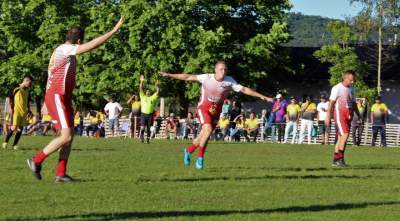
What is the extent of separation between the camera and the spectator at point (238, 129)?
129ft

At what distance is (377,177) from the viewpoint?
15352 millimetres

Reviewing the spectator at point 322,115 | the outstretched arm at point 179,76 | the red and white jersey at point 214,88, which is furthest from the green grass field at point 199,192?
the spectator at point 322,115

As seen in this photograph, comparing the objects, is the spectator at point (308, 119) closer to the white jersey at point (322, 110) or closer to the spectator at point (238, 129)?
the white jersey at point (322, 110)

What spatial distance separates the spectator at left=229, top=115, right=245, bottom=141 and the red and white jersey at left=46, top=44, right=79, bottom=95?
2655cm

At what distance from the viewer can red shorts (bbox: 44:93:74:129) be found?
12.7m

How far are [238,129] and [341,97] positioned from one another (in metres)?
20.7

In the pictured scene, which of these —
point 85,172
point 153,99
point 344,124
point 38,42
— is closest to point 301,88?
point 38,42

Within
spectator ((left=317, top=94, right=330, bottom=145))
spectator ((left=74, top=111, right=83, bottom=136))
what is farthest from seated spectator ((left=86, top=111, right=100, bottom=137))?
spectator ((left=317, top=94, right=330, bottom=145))

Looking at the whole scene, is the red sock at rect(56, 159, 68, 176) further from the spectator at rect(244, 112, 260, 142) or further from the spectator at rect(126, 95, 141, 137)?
the spectator at rect(244, 112, 260, 142)

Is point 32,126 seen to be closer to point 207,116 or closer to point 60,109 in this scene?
point 207,116

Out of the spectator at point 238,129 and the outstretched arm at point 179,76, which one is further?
the spectator at point 238,129

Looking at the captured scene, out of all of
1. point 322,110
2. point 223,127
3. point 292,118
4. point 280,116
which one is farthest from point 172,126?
point 322,110

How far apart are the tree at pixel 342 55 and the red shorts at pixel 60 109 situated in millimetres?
40395

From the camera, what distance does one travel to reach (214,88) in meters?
16.3
